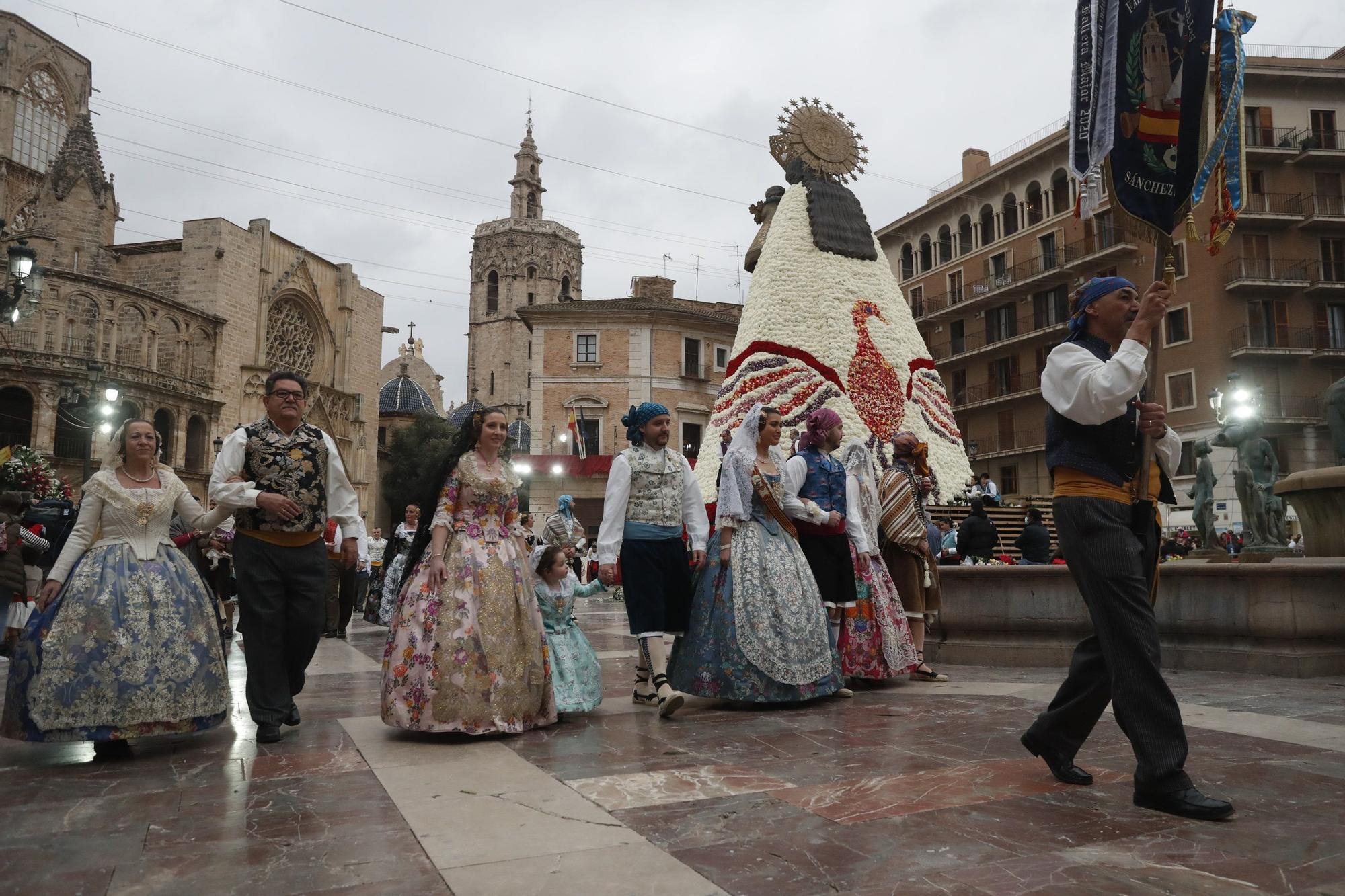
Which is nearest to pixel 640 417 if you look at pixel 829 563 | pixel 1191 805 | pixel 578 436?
pixel 829 563

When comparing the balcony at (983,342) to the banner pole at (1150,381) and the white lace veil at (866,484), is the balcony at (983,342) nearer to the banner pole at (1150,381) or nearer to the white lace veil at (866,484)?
the white lace veil at (866,484)

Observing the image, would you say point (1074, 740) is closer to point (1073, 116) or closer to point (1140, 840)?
point (1140, 840)

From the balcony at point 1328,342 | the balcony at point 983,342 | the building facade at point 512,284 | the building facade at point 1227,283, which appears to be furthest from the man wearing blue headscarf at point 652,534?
the building facade at point 512,284

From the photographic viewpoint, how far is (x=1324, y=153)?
31.8m

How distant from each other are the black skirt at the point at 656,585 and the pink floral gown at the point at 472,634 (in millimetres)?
801

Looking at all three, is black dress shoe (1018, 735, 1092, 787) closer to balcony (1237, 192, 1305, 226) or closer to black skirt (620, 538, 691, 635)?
black skirt (620, 538, 691, 635)

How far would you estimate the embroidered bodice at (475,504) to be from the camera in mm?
4863

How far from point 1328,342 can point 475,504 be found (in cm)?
3536

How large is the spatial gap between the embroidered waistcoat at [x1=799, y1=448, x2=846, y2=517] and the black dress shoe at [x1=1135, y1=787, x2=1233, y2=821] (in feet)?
10.6

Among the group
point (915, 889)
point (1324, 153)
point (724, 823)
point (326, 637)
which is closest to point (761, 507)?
point (724, 823)

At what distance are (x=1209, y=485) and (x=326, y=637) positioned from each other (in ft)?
40.3

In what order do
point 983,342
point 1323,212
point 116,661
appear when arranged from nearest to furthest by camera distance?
point 116,661, point 1323,212, point 983,342

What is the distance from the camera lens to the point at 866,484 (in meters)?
6.69

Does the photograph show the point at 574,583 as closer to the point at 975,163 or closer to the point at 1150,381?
the point at 1150,381
